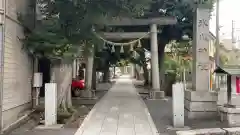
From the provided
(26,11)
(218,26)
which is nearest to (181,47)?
(218,26)

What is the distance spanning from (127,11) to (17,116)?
5632 millimetres

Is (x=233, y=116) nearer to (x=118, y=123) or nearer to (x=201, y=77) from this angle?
(x=201, y=77)

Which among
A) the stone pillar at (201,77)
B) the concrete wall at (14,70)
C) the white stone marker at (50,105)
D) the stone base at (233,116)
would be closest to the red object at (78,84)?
the concrete wall at (14,70)

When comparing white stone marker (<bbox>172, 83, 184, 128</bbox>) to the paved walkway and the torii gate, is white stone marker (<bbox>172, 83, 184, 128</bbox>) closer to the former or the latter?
the paved walkway

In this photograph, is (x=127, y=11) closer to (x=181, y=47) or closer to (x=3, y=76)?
(x=3, y=76)

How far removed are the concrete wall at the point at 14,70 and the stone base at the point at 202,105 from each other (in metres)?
6.37

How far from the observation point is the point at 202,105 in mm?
10938

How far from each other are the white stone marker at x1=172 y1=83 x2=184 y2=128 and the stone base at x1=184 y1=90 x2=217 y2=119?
159cm

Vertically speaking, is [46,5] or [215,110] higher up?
[46,5]

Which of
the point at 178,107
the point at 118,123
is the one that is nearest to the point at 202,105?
the point at 178,107

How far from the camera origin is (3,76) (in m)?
8.91

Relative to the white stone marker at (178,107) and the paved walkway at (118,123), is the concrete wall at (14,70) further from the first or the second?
the white stone marker at (178,107)

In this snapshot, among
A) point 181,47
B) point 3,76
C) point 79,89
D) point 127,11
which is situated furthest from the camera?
point 181,47

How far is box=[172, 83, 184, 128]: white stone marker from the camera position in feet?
31.0
